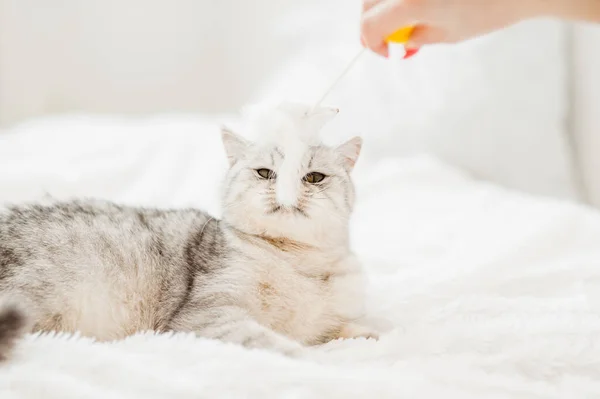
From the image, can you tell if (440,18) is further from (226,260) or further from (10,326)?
(10,326)

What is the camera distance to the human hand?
1.13m

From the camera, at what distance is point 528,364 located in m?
1.03

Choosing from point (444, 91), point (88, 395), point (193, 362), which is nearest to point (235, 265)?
point (193, 362)

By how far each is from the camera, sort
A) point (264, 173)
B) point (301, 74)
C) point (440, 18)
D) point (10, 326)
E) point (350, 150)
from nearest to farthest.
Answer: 1. point (10, 326)
2. point (440, 18)
3. point (264, 173)
4. point (350, 150)
5. point (301, 74)

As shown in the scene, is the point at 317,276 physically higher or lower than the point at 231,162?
lower

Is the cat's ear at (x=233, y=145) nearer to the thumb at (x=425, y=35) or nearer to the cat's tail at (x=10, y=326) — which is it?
the thumb at (x=425, y=35)

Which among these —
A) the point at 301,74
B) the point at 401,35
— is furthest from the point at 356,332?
the point at 301,74

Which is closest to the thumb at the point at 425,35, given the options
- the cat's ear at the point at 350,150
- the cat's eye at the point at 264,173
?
the cat's ear at the point at 350,150

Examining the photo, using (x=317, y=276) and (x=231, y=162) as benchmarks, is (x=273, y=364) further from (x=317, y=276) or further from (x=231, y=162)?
(x=231, y=162)

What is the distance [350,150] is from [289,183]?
0.22 m

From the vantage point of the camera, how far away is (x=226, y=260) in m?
1.22

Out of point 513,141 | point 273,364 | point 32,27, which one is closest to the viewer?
point 273,364

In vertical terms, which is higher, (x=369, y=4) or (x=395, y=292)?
(x=369, y=4)

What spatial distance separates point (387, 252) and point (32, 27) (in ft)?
8.00
